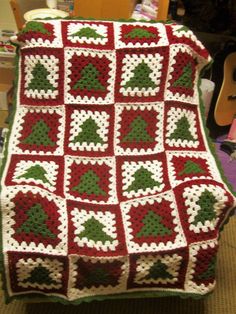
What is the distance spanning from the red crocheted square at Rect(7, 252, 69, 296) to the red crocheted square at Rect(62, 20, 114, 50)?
0.73 m

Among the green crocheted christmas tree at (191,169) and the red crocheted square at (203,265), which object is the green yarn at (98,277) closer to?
the red crocheted square at (203,265)

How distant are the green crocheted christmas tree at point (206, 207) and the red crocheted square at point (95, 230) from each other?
24 centimetres

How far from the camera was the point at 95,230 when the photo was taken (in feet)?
3.83

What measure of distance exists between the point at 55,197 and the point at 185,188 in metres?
0.40

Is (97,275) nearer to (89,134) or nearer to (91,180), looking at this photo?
(91,180)

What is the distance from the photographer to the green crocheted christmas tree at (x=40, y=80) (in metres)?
1.35

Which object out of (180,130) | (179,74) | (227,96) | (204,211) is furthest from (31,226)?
(227,96)

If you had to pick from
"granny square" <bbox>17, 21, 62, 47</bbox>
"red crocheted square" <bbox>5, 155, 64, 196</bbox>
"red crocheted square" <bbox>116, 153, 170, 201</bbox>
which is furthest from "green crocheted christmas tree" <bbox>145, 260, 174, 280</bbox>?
"granny square" <bbox>17, 21, 62, 47</bbox>

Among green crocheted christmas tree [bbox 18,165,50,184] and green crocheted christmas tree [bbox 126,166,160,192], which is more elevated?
green crocheted christmas tree [bbox 18,165,50,184]

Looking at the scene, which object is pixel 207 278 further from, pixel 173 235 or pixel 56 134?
pixel 56 134

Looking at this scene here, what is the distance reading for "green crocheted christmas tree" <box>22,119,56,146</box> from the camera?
4.36ft

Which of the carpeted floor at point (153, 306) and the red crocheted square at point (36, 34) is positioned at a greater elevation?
the red crocheted square at point (36, 34)

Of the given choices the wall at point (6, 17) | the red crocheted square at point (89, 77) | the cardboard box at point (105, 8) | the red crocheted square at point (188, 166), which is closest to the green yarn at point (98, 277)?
the red crocheted square at point (188, 166)

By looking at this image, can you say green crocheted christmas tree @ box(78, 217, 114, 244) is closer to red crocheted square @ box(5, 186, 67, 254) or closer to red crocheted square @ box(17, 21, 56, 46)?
red crocheted square @ box(5, 186, 67, 254)
